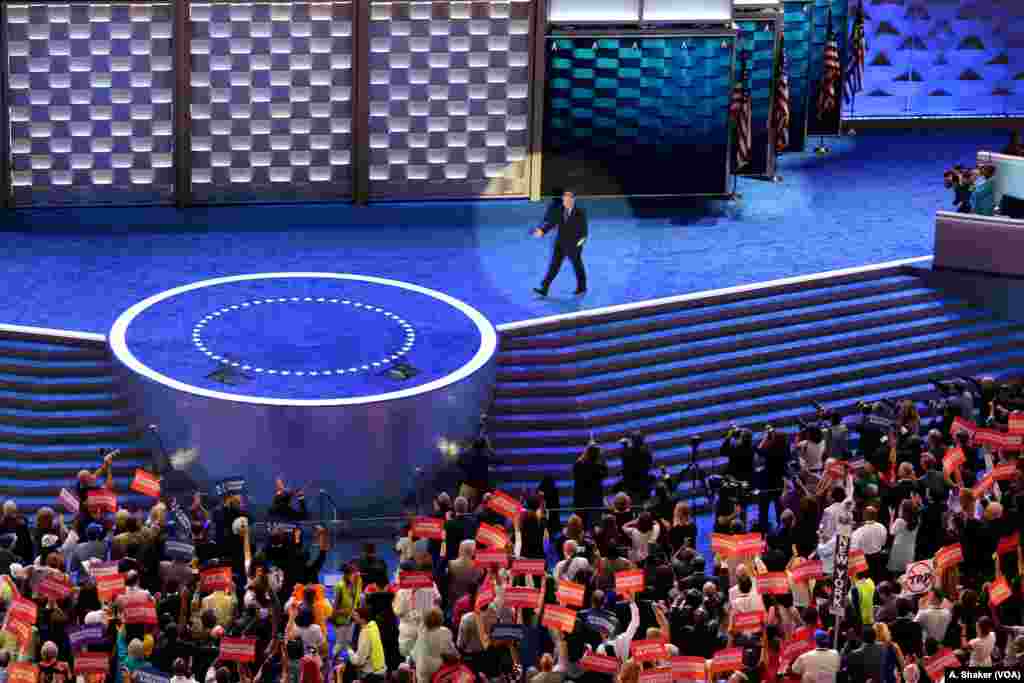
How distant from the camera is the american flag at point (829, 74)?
35000 mm

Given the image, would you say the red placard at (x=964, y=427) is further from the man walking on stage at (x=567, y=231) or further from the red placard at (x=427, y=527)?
the man walking on stage at (x=567, y=231)

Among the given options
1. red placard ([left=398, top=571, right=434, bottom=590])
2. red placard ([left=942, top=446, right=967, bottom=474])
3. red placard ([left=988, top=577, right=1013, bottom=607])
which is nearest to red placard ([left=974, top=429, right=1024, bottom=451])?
red placard ([left=942, top=446, right=967, bottom=474])

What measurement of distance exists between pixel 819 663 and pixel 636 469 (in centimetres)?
615

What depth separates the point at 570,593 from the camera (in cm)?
1925

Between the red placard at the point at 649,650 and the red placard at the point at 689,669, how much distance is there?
0.15 meters

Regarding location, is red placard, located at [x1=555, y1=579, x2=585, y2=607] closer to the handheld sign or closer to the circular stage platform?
the handheld sign

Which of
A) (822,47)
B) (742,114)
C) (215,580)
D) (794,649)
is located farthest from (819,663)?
(822,47)

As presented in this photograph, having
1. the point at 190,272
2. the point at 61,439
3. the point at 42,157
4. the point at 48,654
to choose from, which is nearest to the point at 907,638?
the point at 48,654

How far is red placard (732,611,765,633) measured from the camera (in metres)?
18.7

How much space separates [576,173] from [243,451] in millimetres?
10898

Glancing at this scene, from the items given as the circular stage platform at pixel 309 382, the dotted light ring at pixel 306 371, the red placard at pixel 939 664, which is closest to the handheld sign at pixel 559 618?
the red placard at pixel 939 664

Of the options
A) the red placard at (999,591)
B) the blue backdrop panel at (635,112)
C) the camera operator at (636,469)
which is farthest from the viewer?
the blue backdrop panel at (635,112)

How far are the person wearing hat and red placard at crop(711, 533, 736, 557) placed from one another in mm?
2197

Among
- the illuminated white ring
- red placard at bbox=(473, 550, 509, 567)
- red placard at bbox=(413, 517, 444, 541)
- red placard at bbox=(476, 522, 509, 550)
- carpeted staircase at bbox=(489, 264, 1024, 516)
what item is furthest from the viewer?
carpeted staircase at bbox=(489, 264, 1024, 516)
